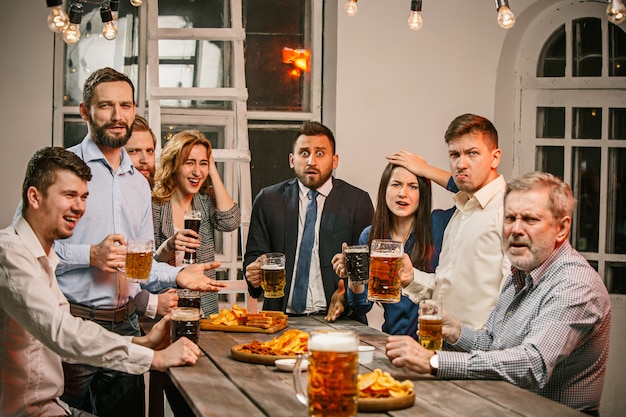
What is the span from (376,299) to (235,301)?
8.52ft

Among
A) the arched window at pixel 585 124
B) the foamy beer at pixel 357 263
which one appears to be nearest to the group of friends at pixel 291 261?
the foamy beer at pixel 357 263

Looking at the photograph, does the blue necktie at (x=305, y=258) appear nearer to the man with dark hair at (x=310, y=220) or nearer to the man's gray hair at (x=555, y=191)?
the man with dark hair at (x=310, y=220)

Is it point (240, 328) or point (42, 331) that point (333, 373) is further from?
point (240, 328)

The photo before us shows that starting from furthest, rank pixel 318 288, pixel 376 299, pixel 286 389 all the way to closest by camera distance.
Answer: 1. pixel 318 288
2. pixel 376 299
3. pixel 286 389

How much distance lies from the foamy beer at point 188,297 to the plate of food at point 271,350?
39cm

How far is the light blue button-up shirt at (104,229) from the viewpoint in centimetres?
393

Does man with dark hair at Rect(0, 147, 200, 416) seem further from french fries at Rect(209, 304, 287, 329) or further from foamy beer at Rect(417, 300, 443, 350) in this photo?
foamy beer at Rect(417, 300, 443, 350)

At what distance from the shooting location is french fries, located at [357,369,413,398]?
249 centimetres

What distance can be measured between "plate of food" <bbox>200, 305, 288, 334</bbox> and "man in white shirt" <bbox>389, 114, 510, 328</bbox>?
624 mm

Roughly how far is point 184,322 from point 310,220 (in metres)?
1.63

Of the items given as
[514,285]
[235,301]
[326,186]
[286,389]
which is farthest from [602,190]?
[286,389]

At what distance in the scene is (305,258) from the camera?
4.67 meters

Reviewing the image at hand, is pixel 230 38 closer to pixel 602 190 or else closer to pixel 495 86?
pixel 495 86

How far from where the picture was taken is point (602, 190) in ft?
20.0
